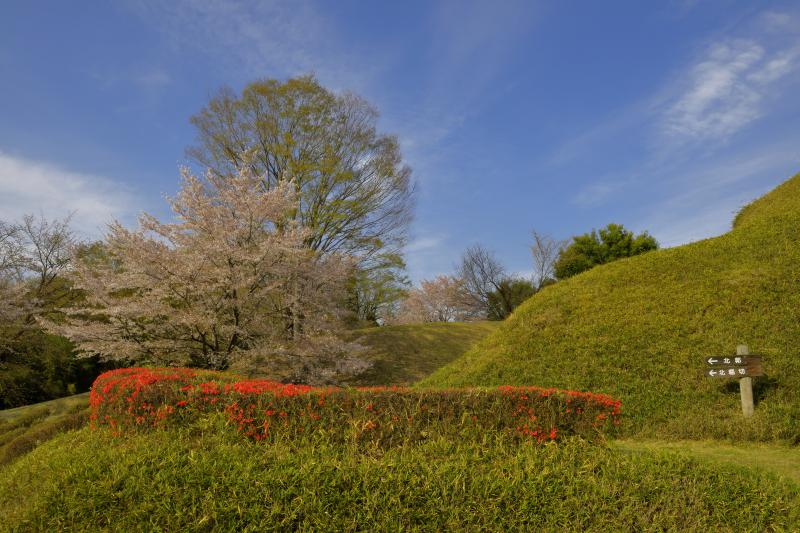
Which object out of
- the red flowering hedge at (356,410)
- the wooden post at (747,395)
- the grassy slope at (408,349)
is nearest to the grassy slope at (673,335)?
the wooden post at (747,395)

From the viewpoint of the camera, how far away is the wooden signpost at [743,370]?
9859mm

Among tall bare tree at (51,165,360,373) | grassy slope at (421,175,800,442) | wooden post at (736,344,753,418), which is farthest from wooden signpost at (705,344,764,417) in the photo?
tall bare tree at (51,165,360,373)

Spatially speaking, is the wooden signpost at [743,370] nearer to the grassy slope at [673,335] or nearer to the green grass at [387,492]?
the grassy slope at [673,335]

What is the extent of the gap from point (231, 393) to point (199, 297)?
7.64 m

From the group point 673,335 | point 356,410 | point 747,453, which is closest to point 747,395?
point 747,453

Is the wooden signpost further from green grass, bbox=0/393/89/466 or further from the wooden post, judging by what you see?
green grass, bbox=0/393/89/466

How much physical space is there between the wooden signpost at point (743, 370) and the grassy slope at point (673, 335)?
32 cm

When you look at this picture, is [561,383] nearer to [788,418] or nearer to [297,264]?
Result: [788,418]

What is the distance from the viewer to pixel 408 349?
848 inches

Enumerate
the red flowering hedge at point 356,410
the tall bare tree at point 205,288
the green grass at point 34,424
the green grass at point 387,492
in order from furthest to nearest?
the tall bare tree at point 205,288 < the green grass at point 34,424 < the red flowering hedge at point 356,410 < the green grass at point 387,492

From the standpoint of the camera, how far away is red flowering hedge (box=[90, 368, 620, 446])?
5734 millimetres

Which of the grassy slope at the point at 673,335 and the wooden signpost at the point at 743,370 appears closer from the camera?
the wooden signpost at the point at 743,370

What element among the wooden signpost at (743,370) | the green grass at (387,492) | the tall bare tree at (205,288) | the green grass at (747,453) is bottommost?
the green grass at (747,453)

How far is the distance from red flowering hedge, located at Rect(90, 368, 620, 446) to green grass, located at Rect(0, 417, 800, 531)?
1.13ft
